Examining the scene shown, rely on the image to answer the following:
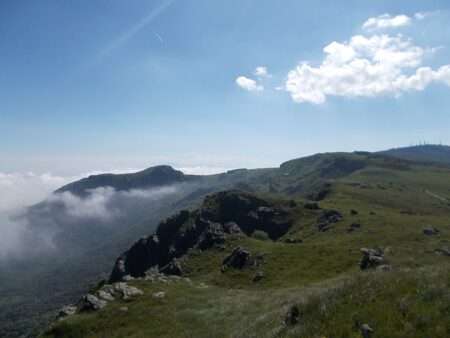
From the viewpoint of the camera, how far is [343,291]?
22.0 metres

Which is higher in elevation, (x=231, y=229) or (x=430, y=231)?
(x=231, y=229)

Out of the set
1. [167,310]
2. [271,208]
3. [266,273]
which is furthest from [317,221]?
[167,310]

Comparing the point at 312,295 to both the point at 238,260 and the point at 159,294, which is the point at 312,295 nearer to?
the point at 159,294

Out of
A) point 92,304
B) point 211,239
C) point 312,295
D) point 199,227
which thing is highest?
point 312,295

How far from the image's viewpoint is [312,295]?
23.7 meters

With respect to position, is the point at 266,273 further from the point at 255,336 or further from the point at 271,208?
the point at 271,208

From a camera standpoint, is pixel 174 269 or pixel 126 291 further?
pixel 174 269

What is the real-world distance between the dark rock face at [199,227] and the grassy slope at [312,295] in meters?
20.9

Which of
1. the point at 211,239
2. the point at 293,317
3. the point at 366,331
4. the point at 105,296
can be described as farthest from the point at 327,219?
the point at 366,331

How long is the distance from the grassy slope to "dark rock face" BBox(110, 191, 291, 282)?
2091 centimetres

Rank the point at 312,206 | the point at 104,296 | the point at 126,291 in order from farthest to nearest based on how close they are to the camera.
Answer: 1. the point at 312,206
2. the point at 126,291
3. the point at 104,296

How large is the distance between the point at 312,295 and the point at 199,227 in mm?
127552

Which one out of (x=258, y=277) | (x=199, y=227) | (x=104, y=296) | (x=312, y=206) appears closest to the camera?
(x=104, y=296)

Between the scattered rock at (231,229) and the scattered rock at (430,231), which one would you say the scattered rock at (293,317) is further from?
the scattered rock at (231,229)
